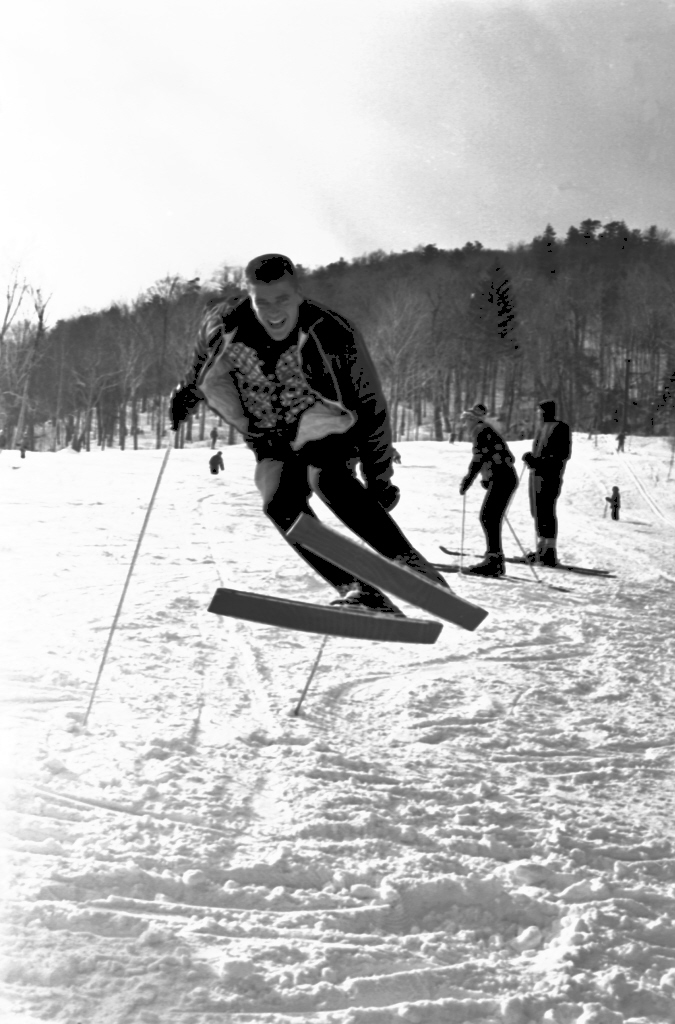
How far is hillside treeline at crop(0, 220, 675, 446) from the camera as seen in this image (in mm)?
2059

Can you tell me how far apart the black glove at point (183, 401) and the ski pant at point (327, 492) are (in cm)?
22

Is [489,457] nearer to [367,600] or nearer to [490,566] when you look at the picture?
[367,600]

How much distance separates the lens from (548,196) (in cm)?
259

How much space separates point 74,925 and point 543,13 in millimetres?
2847

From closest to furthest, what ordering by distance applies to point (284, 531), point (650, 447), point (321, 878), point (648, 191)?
1. point (284, 531)
2. point (648, 191)
3. point (321, 878)
4. point (650, 447)

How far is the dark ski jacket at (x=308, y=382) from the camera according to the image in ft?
5.98

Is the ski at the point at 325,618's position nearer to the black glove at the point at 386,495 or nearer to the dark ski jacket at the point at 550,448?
the black glove at the point at 386,495

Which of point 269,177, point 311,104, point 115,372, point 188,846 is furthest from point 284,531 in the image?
point 188,846

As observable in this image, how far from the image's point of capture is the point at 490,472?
3494 millimetres

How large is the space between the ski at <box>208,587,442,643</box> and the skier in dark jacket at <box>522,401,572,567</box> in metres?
1.28

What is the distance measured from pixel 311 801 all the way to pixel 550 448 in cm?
166

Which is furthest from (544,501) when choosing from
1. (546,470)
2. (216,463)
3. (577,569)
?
(216,463)

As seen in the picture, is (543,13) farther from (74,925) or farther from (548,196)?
(74,925)

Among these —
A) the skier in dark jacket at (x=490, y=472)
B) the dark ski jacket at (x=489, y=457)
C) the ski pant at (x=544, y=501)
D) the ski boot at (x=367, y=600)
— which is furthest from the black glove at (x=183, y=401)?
the ski pant at (x=544, y=501)
